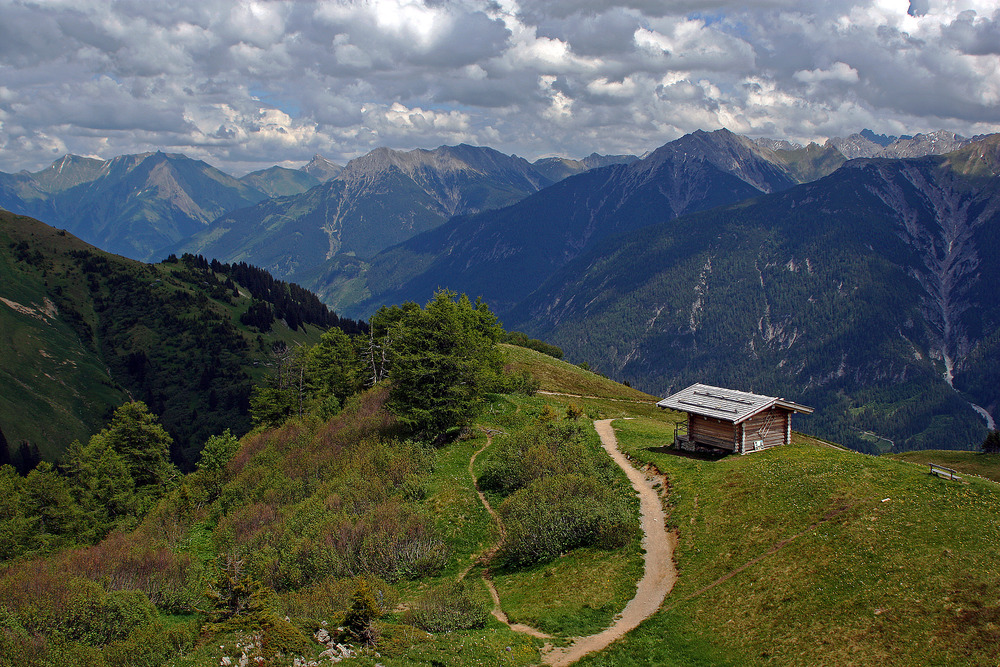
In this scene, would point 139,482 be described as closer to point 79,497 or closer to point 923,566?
point 79,497

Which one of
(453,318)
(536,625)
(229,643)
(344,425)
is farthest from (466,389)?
(229,643)

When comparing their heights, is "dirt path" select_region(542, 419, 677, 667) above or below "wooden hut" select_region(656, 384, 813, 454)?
below

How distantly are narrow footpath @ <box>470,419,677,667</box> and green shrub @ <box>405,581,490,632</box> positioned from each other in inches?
64.2

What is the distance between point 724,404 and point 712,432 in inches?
90.9

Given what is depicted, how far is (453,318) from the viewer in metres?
54.6

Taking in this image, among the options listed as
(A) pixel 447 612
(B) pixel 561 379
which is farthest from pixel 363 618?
(B) pixel 561 379

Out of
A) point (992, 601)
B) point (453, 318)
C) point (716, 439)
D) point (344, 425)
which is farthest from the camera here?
→ point (344, 425)

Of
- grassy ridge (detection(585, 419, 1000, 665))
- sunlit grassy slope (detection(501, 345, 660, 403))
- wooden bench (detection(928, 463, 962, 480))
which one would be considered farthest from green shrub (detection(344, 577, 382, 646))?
sunlit grassy slope (detection(501, 345, 660, 403))

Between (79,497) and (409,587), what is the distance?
56.4 metres

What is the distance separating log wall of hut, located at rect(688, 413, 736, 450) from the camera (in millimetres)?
41594

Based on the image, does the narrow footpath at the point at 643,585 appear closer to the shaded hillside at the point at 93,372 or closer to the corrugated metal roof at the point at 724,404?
the corrugated metal roof at the point at 724,404

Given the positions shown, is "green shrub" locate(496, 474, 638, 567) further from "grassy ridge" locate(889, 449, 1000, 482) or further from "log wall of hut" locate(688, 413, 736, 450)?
"grassy ridge" locate(889, 449, 1000, 482)

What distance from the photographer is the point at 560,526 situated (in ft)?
108

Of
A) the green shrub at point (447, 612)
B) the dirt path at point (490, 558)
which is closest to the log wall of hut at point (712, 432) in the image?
the dirt path at point (490, 558)
